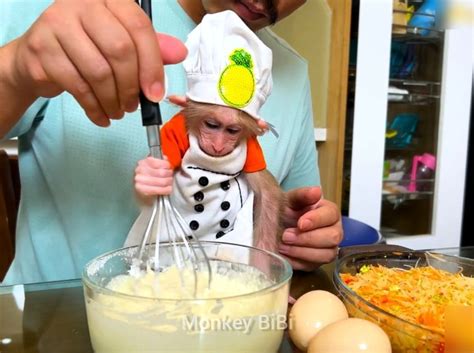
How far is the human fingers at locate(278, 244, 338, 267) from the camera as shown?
60 cm

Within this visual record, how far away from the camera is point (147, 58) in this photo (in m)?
0.39

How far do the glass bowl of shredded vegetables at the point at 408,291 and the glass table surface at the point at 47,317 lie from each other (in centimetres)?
5

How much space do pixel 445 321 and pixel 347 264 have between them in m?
0.15

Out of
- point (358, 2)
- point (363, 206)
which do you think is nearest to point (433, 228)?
point (363, 206)

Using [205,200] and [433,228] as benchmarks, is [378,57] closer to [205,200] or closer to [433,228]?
[433,228]

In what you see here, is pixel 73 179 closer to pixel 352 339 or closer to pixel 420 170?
pixel 352 339

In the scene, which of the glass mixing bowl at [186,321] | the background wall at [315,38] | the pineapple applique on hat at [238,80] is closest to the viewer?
the glass mixing bowl at [186,321]

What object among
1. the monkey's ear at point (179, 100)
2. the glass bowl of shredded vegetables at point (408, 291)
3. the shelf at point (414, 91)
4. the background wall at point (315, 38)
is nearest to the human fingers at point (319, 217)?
the glass bowl of shredded vegetables at point (408, 291)

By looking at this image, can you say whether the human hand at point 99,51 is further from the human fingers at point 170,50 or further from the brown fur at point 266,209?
the brown fur at point 266,209

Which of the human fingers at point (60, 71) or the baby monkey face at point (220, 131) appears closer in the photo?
the human fingers at point (60, 71)

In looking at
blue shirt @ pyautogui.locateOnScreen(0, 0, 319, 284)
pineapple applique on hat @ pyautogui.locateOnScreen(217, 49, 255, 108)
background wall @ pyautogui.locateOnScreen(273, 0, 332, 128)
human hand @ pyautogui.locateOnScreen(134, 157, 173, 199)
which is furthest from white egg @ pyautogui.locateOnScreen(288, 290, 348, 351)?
background wall @ pyautogui.locateOnScreen(273, 0, 332, 128)

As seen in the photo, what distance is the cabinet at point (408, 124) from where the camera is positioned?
1564mm

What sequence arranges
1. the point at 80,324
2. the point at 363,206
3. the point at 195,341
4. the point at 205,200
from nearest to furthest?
1. the point at 195,341
2. the point at 80,324
3. the point at 205,200
4. the point at 363,206

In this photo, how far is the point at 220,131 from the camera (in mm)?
622
